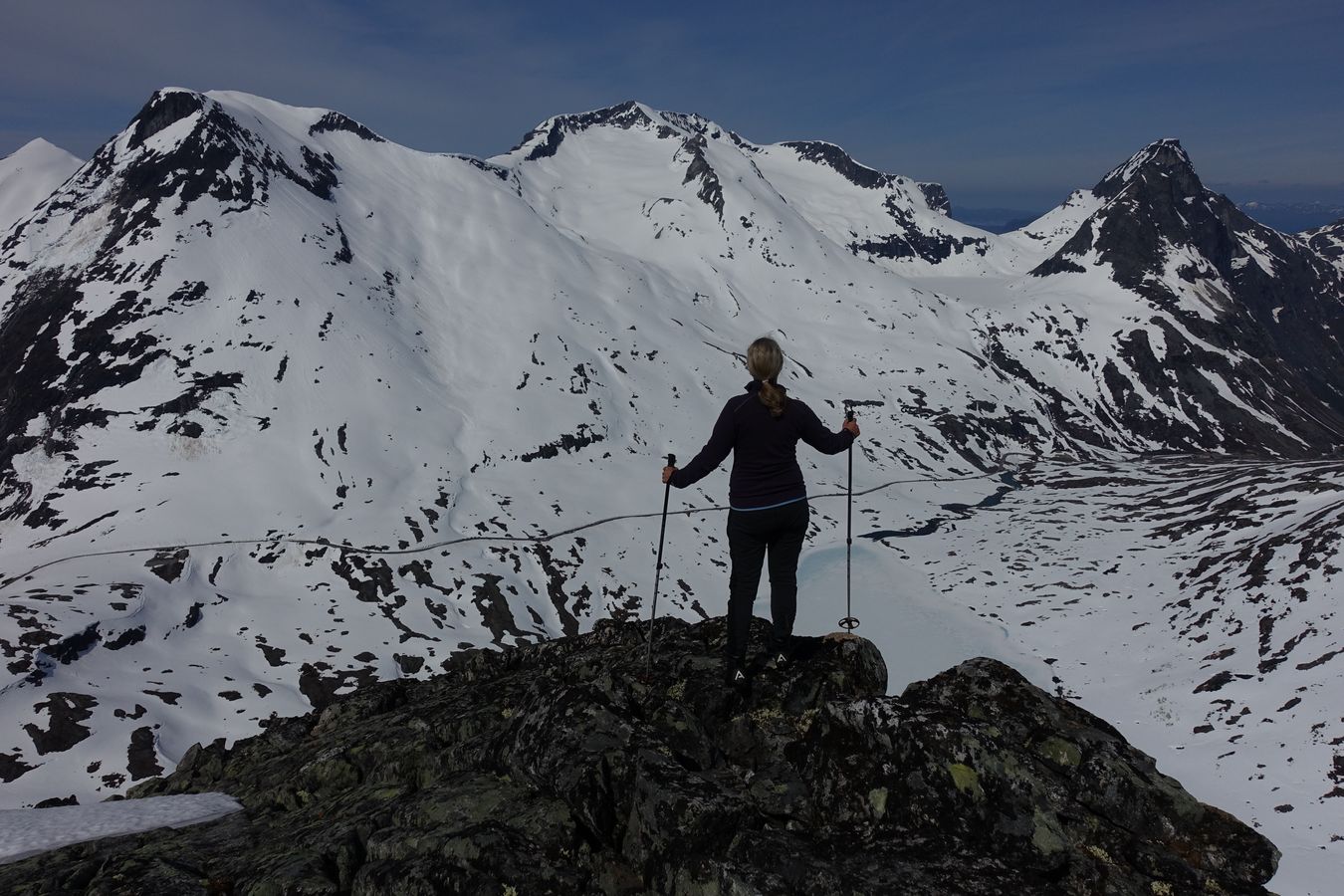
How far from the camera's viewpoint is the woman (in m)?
10.1

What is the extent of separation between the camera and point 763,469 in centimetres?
1031

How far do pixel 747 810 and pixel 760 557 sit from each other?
11.2ft

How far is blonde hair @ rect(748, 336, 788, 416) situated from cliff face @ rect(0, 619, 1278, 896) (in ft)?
14.0

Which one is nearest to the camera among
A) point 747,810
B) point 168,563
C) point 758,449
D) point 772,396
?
point 747,810

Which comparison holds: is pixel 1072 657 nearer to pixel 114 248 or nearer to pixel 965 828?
pixel 965 828

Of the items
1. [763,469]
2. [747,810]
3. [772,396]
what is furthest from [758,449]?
[747,810]

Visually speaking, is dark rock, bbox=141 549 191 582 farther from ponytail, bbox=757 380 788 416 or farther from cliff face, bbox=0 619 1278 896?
ponytail, bbox=757 380 788 416

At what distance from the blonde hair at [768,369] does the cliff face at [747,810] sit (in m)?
4.26

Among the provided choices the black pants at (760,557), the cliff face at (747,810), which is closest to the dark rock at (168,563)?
the cliff face at (747,810)

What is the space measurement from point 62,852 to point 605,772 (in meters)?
9.84

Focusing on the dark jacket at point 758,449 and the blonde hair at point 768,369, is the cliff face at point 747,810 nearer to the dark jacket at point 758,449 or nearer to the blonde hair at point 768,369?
the dark jacket at point 758,449

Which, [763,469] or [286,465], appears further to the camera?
[286,465]

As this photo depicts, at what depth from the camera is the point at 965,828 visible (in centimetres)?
830

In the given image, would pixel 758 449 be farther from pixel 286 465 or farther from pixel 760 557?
pixel 286 465
